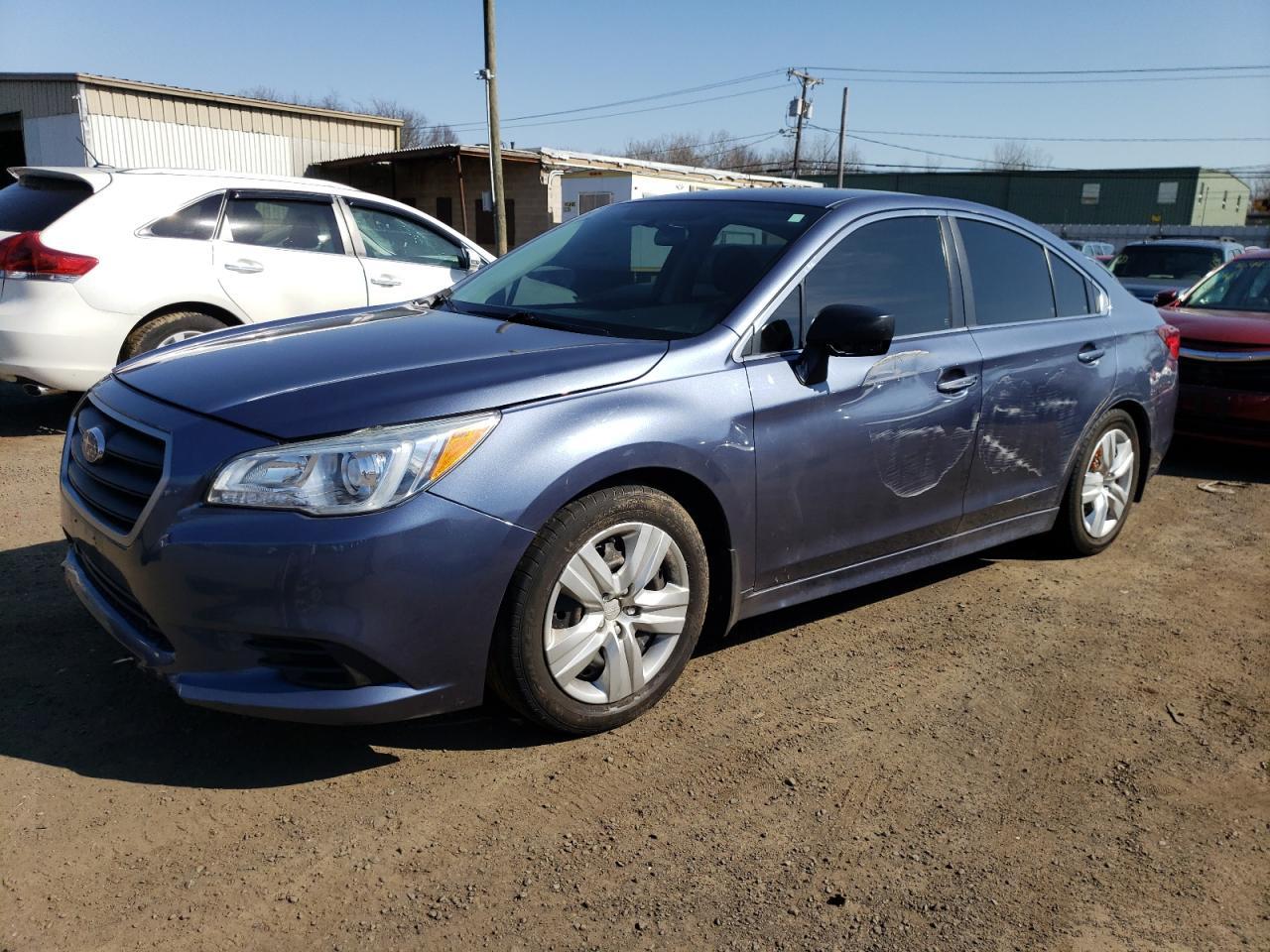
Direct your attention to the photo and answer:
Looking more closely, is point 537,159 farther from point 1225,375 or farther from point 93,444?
point 93,444

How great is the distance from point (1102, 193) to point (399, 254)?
192ft

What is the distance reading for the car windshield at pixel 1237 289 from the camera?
26.5 ft

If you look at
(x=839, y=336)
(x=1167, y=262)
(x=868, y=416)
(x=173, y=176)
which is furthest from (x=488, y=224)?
(x=839, y=336)

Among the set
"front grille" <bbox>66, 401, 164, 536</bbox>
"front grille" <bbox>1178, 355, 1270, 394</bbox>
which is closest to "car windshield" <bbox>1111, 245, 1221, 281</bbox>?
"front grille" <bbox>1178, 355, 1270, 394</bbox>

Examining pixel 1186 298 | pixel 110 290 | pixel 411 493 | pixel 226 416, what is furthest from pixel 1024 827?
pixel 1186 298

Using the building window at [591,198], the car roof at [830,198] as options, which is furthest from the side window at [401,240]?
the building window at [591,198]

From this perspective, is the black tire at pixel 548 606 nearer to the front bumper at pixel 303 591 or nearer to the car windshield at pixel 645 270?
the front bumper at pixel 303 591

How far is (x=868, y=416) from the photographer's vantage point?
12.3ft

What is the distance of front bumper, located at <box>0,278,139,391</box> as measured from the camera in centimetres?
628

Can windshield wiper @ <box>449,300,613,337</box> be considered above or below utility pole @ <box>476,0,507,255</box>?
below

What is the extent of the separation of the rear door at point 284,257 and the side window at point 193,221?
0.07 m

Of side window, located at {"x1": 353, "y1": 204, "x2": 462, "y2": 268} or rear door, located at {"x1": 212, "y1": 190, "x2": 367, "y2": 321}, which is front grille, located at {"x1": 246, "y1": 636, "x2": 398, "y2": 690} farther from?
side window, located at {"x1": 353, "y1": 204, "x2": 462, "y2": 268}

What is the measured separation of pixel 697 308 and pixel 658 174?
2630 cm

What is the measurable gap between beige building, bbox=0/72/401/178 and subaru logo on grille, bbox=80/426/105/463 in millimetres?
18567
